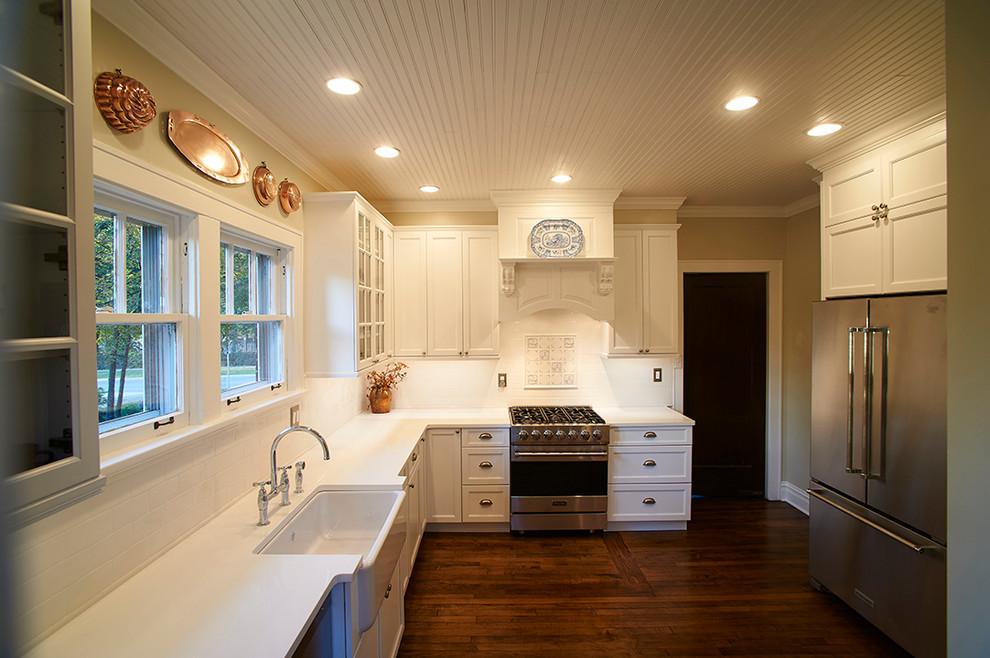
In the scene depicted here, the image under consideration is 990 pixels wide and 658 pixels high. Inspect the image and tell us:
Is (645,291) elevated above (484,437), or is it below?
above

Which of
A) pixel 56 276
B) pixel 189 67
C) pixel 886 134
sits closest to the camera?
pixel 56 276

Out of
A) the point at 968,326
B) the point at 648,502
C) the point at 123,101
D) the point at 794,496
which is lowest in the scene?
the point at 794,496

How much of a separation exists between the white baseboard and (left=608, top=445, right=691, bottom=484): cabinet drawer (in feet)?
3.73

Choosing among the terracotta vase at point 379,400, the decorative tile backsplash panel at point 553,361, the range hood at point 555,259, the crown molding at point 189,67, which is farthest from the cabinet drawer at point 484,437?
the crown molding at point 189,67

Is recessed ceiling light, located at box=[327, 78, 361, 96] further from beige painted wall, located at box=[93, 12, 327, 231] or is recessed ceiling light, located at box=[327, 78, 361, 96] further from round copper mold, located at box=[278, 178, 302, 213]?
round copper mold, located at box=[278, 178, 302, 213]

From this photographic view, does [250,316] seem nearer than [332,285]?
Yes

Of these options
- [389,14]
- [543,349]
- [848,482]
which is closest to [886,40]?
[389,14]

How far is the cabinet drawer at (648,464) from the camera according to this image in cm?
328

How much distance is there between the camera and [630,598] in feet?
8.21

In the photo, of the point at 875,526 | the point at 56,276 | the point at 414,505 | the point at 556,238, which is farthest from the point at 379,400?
the point at 875,526

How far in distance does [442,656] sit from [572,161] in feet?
9.19

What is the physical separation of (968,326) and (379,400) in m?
3.34

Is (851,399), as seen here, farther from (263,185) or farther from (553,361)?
(263,185)

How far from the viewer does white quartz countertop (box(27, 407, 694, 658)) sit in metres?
1.00
